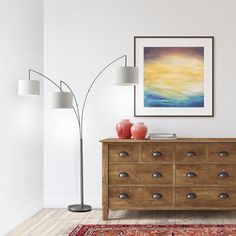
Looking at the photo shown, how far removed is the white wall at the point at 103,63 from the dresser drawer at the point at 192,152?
0.50 m

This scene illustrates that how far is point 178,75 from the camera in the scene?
439cm

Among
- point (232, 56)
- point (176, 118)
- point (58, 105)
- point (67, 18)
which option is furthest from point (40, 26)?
point (232, 56)

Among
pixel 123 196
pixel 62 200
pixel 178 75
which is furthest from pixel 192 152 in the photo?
pixel 62 200

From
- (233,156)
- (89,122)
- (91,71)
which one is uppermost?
(91,71)

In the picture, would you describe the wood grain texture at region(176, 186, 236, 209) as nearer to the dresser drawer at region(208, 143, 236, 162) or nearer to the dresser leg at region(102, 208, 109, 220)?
the dresser drawer at region(208, 143, 236, 162)

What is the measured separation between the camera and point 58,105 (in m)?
3.93

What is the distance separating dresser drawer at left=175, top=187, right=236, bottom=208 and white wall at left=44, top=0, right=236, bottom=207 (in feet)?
2.24

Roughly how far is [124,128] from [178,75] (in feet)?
2.72

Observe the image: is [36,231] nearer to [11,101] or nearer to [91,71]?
[11,101]

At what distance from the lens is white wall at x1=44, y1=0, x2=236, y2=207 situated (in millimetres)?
4375

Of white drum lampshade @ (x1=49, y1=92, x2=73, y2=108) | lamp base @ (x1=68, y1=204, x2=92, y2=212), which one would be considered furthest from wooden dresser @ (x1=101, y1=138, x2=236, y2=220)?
white drum lampshade @ (x1=49, y1=92, x2=73, y2=108)

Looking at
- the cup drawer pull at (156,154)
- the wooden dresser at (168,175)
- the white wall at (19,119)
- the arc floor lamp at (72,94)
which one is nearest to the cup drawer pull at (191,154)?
the wooden dresser at (168,175)

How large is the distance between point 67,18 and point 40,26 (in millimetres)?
298

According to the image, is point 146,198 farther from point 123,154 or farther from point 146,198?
point 123,154
